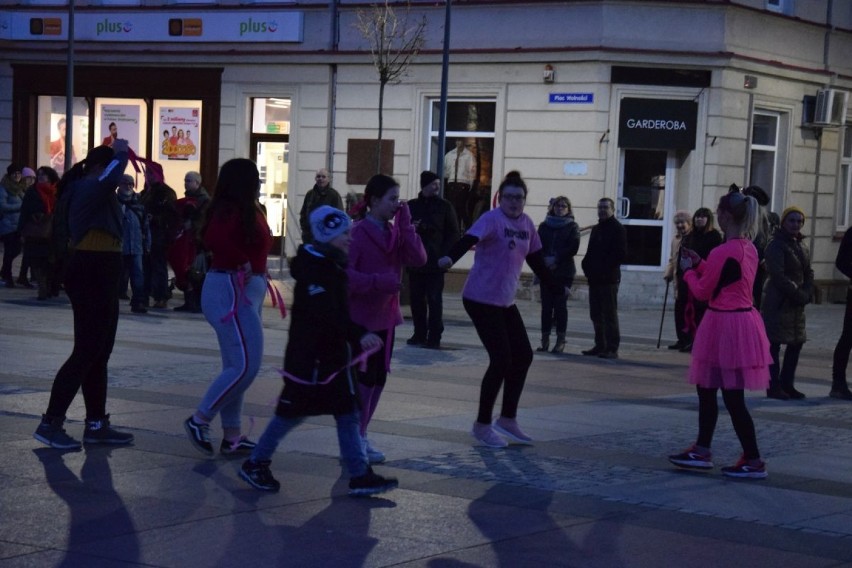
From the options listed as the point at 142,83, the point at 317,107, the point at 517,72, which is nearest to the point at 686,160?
the point at 517,72

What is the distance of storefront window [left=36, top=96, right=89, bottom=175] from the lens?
99.8ft

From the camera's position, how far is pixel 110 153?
9.38 m

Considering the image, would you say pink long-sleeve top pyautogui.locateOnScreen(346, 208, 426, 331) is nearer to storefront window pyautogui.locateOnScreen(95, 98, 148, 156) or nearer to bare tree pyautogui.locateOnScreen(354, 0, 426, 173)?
bare tree pyautogui.locateOnScreen(354, 0, 426, 173)

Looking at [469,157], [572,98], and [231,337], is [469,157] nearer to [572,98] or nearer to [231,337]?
[572,98]

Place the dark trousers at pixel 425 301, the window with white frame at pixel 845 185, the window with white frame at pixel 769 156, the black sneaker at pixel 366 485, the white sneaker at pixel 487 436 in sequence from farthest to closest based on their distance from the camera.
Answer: the window with white frame at pixel 845 185
the window with white frame at pixel 769 156
the dark trousers at pixel 425 301
the white sneaker at pixel 487 436
the black sneaker at pixel 366 485

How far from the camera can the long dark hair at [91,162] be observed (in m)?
9.38

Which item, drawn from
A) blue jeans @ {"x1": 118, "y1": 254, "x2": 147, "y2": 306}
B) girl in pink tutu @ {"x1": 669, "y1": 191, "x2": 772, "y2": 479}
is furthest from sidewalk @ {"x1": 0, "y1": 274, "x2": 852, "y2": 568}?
blue jeans @ {"x1": 118, "y1": 254, "x2": 147, "y2": 306}

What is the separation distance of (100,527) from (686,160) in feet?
64.0

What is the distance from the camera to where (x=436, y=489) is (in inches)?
323

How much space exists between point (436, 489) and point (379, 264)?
1612 millimetres

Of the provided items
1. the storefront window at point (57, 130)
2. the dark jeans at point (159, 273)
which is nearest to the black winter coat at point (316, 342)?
the dark jeans at point (159, 273)

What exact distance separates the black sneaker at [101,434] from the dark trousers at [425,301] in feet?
24.7

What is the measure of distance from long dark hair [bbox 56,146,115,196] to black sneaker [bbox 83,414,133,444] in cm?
152

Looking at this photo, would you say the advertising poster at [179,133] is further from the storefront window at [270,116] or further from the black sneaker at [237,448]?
the black sneaker at [237,448]
